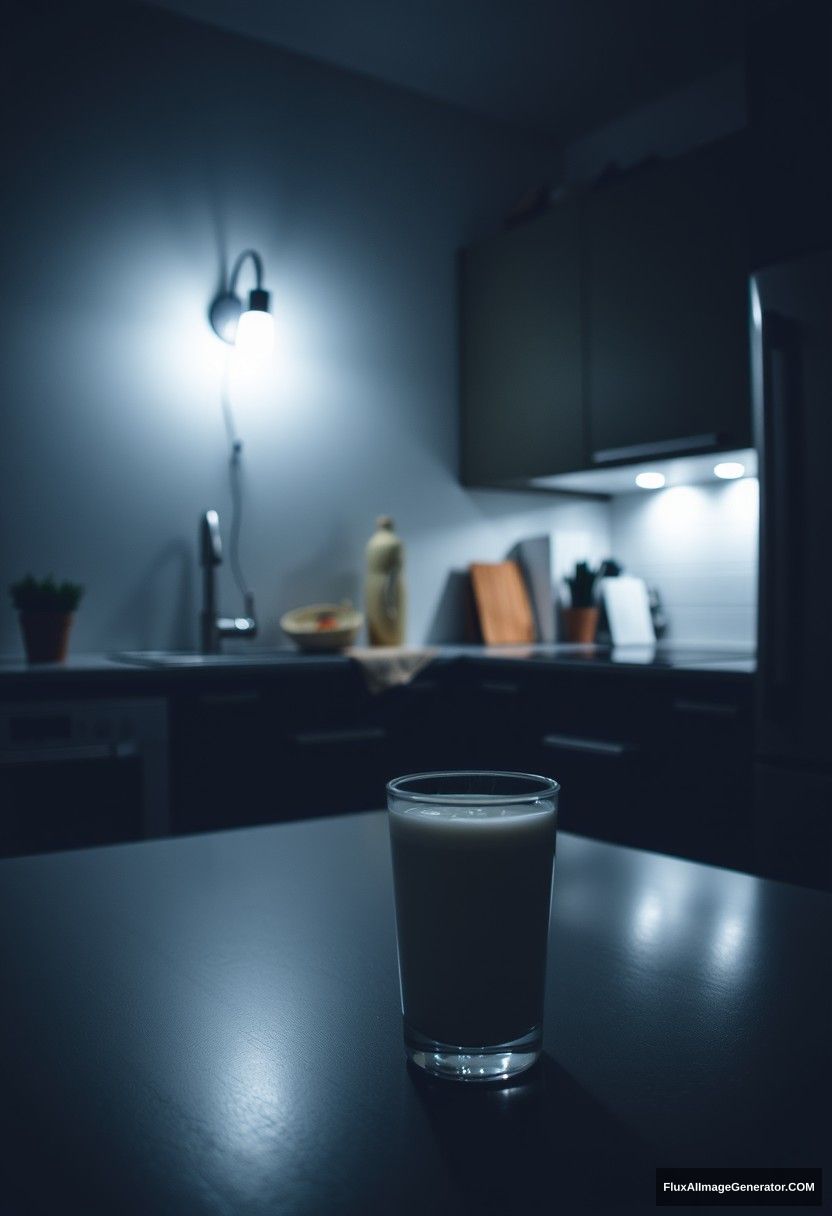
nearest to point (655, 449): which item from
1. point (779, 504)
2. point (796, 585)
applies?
point (779, 504)

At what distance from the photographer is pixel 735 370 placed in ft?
8.31

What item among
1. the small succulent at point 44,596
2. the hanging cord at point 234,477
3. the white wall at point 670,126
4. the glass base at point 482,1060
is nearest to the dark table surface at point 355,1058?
the glass base at point 482,1060

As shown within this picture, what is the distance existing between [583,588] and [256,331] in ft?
4.40

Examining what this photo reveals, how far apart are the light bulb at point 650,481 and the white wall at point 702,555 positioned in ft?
0.11

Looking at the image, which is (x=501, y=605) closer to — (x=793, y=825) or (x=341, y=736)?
(x=341, y=736)

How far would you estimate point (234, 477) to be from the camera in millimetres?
2910

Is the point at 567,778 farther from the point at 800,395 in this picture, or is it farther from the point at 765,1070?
the point at 765,1070

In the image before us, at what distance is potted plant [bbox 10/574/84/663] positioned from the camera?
7.61ft

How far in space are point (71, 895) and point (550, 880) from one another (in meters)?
0.43

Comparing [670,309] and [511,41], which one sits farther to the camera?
[511,41]

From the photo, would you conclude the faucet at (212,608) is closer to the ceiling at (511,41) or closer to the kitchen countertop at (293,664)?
the kitchen countertop at (293,664)

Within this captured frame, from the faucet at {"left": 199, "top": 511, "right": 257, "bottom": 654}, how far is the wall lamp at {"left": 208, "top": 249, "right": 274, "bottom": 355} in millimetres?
486

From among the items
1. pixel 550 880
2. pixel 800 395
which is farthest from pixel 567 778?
pixel 550 880

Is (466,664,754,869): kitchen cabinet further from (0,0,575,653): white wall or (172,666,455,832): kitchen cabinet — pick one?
(0,0,575,653): white wall
